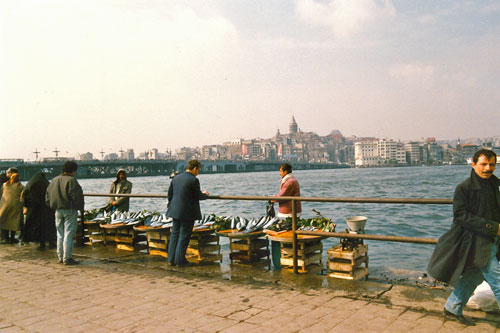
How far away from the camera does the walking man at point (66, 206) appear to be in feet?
24.8

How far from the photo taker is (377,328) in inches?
159

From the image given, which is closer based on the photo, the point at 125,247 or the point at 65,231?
the point at 65,231

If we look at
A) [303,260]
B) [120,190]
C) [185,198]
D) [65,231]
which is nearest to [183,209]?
[185,198]

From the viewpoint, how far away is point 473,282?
13.6ft

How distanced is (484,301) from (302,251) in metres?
2.51

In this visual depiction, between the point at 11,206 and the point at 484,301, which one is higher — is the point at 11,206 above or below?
above

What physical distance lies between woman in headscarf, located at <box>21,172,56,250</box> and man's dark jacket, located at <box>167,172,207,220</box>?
3.96m

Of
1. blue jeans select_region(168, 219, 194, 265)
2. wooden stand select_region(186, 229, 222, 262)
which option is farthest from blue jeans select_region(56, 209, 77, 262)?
wooden stand select_region(186, 229, 222, 262)

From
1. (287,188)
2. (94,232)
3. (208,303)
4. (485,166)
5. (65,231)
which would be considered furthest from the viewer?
(94,232)

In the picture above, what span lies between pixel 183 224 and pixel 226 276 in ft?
3.89

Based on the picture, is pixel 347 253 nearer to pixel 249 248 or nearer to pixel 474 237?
pixel 249 248

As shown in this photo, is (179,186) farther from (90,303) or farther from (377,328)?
(377,328)

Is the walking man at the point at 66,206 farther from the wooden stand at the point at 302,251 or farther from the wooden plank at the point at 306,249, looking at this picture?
the wooden plank at the point at 306,249

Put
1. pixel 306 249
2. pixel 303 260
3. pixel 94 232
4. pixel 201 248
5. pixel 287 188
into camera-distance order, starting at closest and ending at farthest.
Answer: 1. pixel 303 260
2. pixel 306 249
3. pixel 201 248
4. pixel 287 188
5. pixel 94 232
